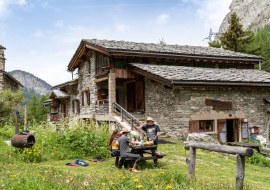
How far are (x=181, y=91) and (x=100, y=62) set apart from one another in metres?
6.88

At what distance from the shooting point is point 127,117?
575 inches

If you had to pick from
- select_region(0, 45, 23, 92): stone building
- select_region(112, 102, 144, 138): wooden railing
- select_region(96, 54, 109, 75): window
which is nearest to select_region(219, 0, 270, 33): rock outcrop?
select_region(0, 45, 23, 92): stone building

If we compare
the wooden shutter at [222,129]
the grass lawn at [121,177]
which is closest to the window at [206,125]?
→ the wooden shutter at [222,129]

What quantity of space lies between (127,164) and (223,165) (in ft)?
11.0

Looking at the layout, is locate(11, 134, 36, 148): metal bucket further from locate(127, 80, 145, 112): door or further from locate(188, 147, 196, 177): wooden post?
locate(127, 80, 145, 112): door

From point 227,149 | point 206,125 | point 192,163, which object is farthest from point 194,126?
point 227,149

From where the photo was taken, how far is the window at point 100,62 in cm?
1617

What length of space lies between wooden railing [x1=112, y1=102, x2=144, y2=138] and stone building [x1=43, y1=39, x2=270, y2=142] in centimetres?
5

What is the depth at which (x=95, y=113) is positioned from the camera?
17.7 m

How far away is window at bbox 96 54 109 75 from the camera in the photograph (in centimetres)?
1617

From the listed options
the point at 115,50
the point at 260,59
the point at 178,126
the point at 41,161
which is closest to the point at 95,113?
the point at 115,50

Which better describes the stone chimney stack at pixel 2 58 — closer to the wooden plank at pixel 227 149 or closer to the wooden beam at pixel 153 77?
the wooden beam at pixel 153 77

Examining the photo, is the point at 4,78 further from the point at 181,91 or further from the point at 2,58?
the point at 181,91

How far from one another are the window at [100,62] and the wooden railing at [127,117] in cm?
290
